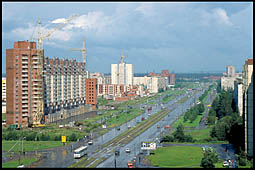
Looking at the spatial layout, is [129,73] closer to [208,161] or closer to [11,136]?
[11,136]

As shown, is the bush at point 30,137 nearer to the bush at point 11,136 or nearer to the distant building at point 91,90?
the bush at point 11,136

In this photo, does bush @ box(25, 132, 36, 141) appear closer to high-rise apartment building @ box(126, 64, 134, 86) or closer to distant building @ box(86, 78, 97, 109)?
distant building @ box(86, 78, 97, 109)

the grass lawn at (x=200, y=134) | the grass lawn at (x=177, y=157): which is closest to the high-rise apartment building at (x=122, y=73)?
the grass lawn at (x=200, y=134)

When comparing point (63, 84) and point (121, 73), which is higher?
point (121, 73)

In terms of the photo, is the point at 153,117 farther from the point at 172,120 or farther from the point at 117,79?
the point at 117,79

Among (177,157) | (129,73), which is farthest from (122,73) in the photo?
(177,157)

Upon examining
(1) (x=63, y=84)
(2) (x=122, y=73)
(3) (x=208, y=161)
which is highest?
(2) (x=122, y=73)
